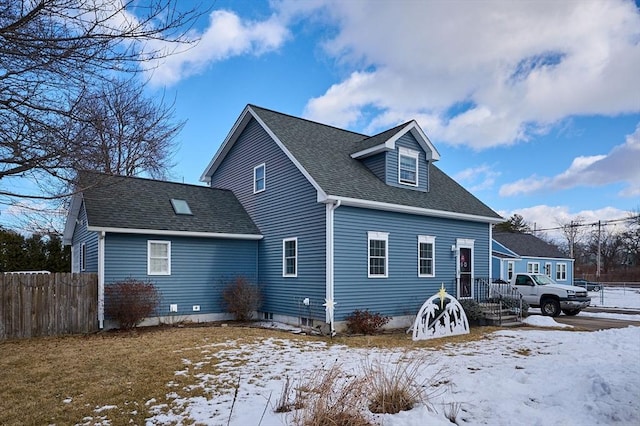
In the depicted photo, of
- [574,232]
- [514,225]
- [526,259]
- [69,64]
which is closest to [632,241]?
[574,232]

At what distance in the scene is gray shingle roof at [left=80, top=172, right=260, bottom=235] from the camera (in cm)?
1305

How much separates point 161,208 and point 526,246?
30882 millimetres

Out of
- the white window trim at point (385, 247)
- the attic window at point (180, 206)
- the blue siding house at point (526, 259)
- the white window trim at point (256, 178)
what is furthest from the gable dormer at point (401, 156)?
the blue siding house at point (526, 259)

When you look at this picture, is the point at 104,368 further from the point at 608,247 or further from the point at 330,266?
the point at 608,247

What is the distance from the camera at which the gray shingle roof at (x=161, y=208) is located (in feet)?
42.8

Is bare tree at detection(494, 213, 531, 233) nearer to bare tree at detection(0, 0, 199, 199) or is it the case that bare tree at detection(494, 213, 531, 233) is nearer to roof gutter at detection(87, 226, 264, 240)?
roof gutter at detection(87, 226, 264, 240)

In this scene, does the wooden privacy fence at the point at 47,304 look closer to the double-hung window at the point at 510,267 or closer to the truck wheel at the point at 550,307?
the truck wheel at the point at 550,307

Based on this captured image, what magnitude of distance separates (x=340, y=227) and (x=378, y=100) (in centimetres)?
842

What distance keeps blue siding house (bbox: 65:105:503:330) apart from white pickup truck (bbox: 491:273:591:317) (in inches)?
102

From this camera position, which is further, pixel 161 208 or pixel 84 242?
pixel 84 242

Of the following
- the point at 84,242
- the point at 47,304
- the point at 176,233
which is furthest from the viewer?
the point at 84,242

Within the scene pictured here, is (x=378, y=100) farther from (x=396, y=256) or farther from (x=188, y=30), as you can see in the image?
(x=188, y=30)

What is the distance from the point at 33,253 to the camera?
64.4 ft

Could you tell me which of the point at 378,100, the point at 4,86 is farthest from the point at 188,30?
the point at 378,100
